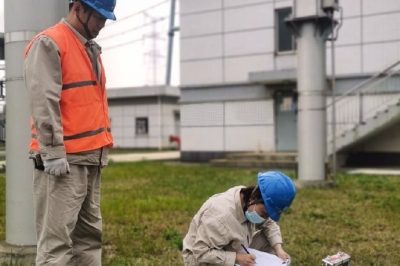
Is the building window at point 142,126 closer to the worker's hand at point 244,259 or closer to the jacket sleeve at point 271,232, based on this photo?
the jacket sleeve at point 271,232

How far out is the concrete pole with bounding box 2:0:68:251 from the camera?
438 centimetres

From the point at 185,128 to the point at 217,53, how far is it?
2731 millimetres

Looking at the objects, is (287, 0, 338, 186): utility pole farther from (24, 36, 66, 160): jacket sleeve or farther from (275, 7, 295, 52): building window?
(24, 36, 66, 160): jacket sleeve

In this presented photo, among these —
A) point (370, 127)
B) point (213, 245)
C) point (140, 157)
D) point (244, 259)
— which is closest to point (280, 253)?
point (244, 259)

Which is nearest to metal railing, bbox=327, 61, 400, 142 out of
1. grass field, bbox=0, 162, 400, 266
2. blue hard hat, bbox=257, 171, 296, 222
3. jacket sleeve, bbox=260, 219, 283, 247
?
grass field, bbox=0, 162, 400, 266

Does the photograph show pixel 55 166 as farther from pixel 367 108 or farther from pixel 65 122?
pixel 367 108

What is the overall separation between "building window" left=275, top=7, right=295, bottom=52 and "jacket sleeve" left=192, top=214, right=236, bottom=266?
1410cm

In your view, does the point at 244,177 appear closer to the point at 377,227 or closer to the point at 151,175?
the point at 151,175

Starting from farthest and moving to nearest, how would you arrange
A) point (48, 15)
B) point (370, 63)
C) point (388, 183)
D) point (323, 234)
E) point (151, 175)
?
point (370, 63), point (151, 175), point (388, 183), point (323, 234), point (48, 15)

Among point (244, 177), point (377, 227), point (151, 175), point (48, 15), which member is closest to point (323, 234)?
point (377, 227)

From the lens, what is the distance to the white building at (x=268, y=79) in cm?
1509

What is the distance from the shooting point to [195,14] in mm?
18484

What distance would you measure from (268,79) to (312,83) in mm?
6208

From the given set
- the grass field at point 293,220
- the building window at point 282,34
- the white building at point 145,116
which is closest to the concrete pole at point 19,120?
the grass field at point 293,220
